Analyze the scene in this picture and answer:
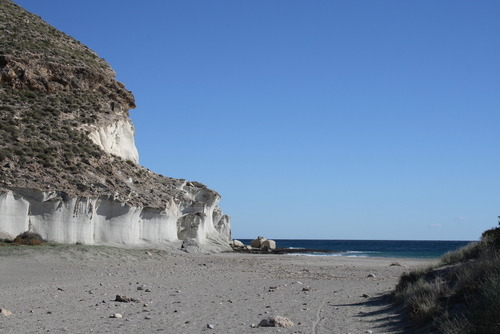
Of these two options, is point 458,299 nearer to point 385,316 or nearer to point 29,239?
point 385,316

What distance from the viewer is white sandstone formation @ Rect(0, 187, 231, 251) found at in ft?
93.9

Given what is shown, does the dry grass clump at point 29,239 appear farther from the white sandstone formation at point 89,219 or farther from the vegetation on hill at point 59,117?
the vegetation on hill at point 59,117

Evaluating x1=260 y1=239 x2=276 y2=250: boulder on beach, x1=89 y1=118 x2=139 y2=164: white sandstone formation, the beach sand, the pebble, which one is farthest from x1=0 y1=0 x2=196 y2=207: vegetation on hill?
x1=260 y1=239 x2=276 y2=250: boulder on beach

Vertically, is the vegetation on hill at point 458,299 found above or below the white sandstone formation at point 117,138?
below

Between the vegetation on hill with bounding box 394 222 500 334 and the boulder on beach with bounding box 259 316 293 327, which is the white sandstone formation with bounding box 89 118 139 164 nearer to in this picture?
the vegetation on hill with bounding box 394 222 500 334

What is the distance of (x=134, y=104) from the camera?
156 feet

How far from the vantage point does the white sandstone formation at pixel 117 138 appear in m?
40.3

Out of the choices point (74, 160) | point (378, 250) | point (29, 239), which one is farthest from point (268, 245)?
point (29, 239)

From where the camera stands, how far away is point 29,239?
27.5 meters

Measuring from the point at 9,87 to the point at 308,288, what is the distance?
31.1m

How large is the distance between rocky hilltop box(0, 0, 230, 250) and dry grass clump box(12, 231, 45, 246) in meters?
0.72

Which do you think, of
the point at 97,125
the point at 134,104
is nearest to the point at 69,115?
the point at 97,125

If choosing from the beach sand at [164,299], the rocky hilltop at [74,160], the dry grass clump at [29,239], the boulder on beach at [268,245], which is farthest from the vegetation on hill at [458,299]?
the boulder on beach at [268,245]

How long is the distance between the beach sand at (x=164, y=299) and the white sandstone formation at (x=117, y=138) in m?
16.1
